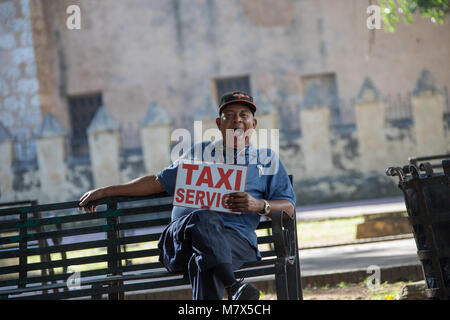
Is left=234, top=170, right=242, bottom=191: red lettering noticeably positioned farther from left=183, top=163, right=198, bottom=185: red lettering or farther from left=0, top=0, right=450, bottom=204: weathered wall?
left=0, top=0, right=450, bottom=204: weathered wall

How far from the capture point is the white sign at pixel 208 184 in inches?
171

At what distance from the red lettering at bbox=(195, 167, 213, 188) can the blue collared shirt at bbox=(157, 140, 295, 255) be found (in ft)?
0.46

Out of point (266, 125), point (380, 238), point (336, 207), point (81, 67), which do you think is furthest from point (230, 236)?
point (81, 67)

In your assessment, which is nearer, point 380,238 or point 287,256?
point 287,256

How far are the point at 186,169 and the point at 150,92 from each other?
2038cm

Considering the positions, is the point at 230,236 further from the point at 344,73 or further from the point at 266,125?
the point at 344,73

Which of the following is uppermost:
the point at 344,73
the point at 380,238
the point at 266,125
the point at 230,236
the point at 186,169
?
the point at 344,73

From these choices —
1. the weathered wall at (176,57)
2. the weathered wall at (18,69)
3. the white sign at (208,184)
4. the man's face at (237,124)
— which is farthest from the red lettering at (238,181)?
the weathered wall at (18,69)

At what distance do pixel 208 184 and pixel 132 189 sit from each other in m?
0.57

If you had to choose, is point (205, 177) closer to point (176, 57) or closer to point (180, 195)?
point (180, 195)

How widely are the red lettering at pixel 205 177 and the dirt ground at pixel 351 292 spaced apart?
212cm

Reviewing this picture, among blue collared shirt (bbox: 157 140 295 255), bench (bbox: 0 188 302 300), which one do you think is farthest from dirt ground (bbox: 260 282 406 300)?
blue collared shirt (bbox: 157 140 295 255)
